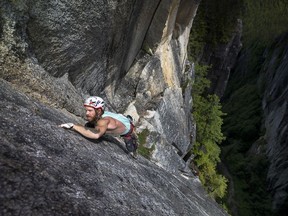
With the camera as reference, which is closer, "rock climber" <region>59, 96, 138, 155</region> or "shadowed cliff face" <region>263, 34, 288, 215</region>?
"rock climber" <region>59, 96, 138, 155</region>

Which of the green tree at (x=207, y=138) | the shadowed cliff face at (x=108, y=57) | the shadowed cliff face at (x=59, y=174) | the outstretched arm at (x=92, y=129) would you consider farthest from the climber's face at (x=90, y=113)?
the green tree at (x=207, y=138)

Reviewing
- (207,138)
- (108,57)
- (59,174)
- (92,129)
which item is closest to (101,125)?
(92,129)

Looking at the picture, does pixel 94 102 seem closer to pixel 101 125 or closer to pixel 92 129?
pixel 101 125

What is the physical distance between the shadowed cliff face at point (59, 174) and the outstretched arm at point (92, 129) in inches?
7.2

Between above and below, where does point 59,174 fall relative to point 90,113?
below

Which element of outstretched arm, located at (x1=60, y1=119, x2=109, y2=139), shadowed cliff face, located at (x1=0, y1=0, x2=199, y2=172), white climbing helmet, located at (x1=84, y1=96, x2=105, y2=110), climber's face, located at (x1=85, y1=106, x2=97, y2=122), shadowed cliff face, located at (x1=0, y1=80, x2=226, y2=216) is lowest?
shadowed cliff face, located at (x1=0, y1=80, x2=226, y2=216)

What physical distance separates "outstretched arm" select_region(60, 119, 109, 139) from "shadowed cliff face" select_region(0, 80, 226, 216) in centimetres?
18

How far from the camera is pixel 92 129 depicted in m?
9.70

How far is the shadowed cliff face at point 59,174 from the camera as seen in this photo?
5.37m

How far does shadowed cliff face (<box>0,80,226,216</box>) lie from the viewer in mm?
5371

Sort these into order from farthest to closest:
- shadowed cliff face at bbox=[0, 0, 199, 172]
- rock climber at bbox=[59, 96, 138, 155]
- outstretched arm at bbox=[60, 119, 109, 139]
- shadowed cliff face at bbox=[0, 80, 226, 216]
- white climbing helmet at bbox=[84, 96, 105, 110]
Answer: shadowed cliff face at bbox=[0, 0, 199, 172] < white climbing helmet at bbox=[84, 96, 105, 110] < rock climber at bbox=[59, 96, 138, 155] < outstretched arm at bbox=[60, 119, 109, 139] < shadowed cliff face at bbox=[0, 80, 226, 216]

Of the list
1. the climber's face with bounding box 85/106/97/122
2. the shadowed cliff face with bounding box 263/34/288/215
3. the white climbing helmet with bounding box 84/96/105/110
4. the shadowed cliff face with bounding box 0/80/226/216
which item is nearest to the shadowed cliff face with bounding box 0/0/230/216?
the shadowed cliff face with bounding box 0/80/226/216

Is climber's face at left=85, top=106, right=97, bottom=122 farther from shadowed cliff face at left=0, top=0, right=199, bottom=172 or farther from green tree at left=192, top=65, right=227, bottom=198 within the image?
green tree at left=192, top=65, right=227, bottom=198

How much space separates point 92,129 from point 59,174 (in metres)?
3.50
